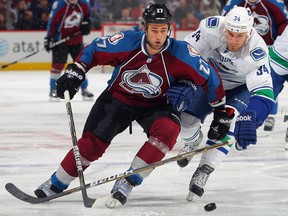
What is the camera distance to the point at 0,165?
4.62 meters

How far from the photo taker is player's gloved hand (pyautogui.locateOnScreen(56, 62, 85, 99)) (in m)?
3.58

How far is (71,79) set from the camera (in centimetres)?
358

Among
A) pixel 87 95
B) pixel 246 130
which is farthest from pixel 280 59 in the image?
pixel 87 95

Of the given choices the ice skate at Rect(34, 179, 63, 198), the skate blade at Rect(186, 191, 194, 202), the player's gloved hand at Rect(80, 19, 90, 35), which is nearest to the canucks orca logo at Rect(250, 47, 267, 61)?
the skate blade at Rect(186, 191, 194, 202)

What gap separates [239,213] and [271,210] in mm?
145

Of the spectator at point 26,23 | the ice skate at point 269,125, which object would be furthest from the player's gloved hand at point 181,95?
the spectator at point 26,23

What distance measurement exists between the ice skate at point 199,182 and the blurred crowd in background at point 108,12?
7.62 m

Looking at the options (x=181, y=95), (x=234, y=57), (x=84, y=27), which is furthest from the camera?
(x=84, y=27)

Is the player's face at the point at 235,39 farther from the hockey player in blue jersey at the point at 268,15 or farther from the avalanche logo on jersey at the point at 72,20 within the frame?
the avalanche logo on jersey at the point at 72,20

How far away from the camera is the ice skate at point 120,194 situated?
11.4 ft

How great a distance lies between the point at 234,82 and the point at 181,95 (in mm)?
655

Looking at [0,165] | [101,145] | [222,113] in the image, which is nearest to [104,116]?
[101,145]

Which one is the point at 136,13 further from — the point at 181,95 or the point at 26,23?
the point at 181,95

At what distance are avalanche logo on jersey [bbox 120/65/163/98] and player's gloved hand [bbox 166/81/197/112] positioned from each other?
0.20 ft
